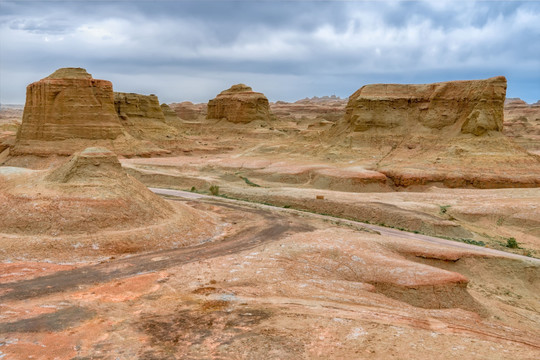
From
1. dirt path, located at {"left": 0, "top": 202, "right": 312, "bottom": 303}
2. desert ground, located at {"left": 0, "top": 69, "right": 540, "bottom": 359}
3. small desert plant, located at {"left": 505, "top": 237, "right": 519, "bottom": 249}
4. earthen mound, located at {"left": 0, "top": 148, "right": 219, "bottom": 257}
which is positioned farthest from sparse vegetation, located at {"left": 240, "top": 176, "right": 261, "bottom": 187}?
small desert plant, located at {"left": 505, "top": 237, "right": 519, "bottom": 249}

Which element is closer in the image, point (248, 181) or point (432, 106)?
point (248, 181)

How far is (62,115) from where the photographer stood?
52.0 m

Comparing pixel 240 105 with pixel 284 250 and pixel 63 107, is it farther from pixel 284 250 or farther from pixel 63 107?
pixel 284 250

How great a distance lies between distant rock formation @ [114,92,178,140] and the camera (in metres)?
65.2

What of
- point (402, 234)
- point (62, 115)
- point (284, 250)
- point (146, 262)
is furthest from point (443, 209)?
point (62, 115)

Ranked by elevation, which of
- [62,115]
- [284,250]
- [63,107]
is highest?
[63,107]

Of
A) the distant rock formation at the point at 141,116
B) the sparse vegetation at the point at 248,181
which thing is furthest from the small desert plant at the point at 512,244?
the distant rock formation at the point at 141,116

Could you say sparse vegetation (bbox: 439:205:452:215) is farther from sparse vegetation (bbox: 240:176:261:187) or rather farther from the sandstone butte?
the sandstone butte

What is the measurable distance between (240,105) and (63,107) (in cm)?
4142

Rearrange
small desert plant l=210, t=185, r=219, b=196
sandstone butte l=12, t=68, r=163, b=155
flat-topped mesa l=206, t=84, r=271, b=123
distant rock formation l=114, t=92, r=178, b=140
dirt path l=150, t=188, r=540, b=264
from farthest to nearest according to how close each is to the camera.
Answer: flat-topped mesa l=206, t=84, r=271, b=123, distant rock formation l=114, t=92, r=178, b=140, sandstone butte l=12, t=68, r=163, b=155, small desert plant l=210, t=185, r=219, b=196, dirt path l=150, t=188, r=540, b=264

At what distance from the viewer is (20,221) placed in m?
20.2

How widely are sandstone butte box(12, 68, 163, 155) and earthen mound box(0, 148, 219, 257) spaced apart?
2828 cm

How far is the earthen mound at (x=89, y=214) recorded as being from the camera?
19.5m

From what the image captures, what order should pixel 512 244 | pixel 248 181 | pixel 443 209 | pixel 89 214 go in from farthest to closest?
pixel 248 181 → pixel 443 209 → pixel 512 244 → pixel 89 214
